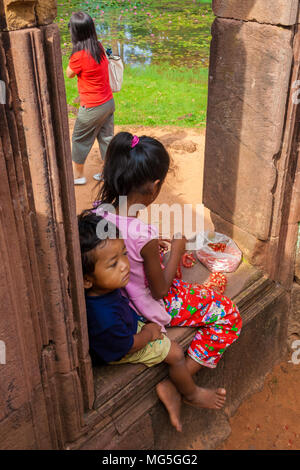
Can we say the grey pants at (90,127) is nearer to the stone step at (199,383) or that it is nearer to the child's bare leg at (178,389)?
the stone step at (199,383)

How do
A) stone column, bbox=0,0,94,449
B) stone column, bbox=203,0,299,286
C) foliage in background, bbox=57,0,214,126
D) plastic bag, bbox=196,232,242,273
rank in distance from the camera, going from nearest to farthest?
stone column, bbox=0,0,94,449 < stone column, bbox=203,0,299,286 < plastic bag, bbox=196,232,242,273 < foliage in background, bbox=57,0,214,126

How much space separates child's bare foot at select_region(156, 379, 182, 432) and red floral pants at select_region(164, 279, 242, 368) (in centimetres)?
21

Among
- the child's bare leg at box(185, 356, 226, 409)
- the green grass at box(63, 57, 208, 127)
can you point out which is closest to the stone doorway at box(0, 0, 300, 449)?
the child's bare leg at box(185, 356, 226, 409)

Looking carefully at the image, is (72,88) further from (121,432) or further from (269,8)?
(121,432)

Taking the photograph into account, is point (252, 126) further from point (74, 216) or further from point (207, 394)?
point (207, 394)

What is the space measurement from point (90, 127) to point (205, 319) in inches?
130

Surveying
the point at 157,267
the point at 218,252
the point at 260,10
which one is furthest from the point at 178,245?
the point at 260,10

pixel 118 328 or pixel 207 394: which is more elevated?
pixel 118 328

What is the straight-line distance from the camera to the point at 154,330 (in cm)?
231

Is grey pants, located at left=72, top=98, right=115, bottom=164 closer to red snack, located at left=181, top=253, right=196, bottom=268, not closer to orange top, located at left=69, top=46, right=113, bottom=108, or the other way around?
orange top, located at left=69, top=46, right=113, bottom=108

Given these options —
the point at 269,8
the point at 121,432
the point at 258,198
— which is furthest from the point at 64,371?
the point at 269,8

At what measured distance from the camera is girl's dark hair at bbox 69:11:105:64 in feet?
14.6

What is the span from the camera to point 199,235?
329 centimetres
